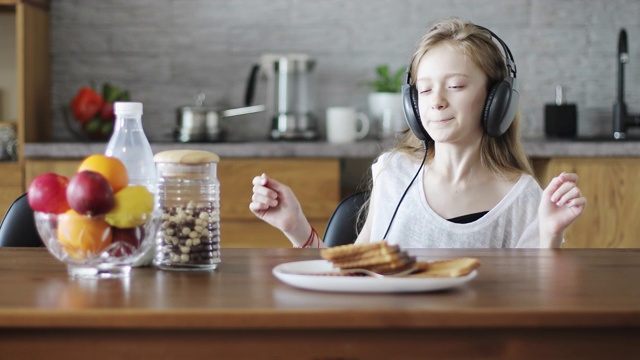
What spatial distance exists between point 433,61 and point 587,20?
200 cm

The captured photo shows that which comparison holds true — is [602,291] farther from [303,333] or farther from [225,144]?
[225,144]

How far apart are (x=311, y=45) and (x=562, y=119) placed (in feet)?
3.34

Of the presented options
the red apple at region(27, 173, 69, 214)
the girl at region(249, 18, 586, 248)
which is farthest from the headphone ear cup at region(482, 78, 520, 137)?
the red apple at region(27, 173, 69, 214)

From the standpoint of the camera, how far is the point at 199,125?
Answer: 3.35m

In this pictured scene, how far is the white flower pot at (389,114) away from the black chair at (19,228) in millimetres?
1751

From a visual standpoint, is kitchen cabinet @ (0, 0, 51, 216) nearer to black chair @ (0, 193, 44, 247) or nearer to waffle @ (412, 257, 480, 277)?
black chair @ (0, 193, 44, 247)

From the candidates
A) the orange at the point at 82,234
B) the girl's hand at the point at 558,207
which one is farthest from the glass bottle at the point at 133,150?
the girl's hand at the point at 558,207

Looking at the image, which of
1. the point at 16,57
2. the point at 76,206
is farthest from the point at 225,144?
the point at 76,206

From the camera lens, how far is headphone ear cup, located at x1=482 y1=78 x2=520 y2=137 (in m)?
1.74


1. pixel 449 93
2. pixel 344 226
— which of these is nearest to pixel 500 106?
pixel 449 93

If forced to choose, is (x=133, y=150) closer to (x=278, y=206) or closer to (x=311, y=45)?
(x=278, y=206)

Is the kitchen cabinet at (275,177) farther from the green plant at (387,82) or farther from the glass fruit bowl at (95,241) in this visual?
the glass fruit bowl at (95,241)

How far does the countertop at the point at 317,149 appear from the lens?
120 inches

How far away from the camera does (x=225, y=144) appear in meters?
3.13
